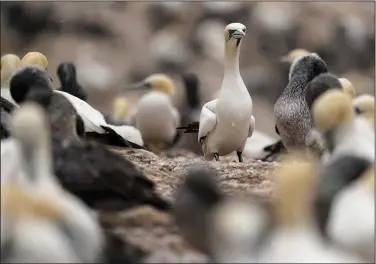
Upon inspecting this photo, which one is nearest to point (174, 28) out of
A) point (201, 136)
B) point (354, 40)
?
point (354, 40)

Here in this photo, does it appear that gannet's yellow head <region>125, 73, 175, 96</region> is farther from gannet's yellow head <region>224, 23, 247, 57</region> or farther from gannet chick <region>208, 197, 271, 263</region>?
gannet chick <region>208, 197, 271, 263</region>

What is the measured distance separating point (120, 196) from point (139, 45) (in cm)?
2064

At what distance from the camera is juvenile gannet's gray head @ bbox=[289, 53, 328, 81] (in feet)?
30.8

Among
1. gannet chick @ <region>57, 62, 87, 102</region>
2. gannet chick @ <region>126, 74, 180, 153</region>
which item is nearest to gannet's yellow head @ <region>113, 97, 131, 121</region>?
gannet chick @ <region>126, 74, 180, 153</region>

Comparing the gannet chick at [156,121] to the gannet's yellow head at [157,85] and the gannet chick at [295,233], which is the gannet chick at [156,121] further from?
the gannet chick at [295,233]

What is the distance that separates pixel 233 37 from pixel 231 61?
20cm

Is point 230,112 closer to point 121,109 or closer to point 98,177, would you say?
point 98,177

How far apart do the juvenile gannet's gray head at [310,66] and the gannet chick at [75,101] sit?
1.49 metres

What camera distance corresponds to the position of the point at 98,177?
6.10 metres

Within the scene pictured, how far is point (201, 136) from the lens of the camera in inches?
401

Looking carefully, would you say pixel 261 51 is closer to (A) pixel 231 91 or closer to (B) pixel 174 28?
(B) pixel 174 28

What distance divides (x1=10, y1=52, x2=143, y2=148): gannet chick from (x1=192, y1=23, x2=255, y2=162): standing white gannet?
0.67m

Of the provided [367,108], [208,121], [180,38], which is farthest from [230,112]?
[180,38]

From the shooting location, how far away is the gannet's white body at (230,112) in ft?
32.2
